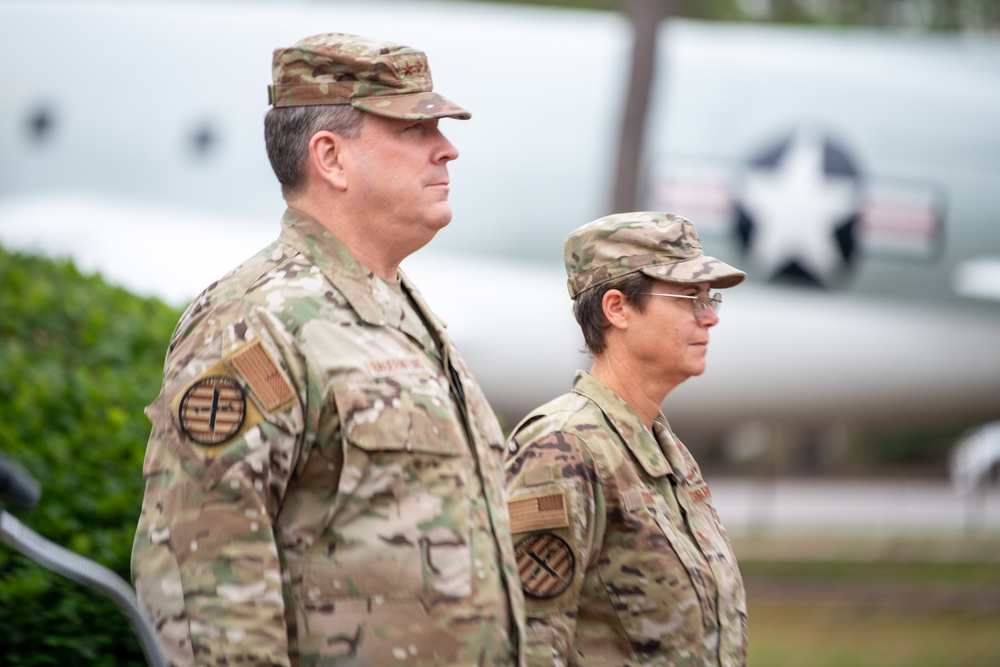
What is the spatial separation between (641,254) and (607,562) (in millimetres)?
709

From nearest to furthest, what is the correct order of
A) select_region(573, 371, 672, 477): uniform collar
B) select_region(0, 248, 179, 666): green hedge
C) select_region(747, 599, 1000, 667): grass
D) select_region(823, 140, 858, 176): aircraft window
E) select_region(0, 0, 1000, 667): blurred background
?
1. select_region(573, 371, 672, 477): uniform collar
2. select_region(0, 248, 179, 666): green hedge
3. select_region(747, 599, 1000, 667): grass
4. select_region(823, 140, 858, 176): aircraft window
5. select_region(0, 0, 1000, 667): blurred background

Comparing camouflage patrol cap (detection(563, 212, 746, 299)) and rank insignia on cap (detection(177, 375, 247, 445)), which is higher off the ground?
camouflage patrol cap (detection(563, 212, 746, 299))

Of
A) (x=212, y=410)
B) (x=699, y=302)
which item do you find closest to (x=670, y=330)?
(x=699, y=302)

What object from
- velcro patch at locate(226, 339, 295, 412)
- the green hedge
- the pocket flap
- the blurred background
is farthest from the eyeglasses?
the blurred background

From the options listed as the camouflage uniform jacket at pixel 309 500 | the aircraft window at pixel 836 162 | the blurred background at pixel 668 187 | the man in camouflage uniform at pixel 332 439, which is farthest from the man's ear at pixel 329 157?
the aircraft window at pixel 836 162

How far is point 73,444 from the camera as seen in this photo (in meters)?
4.49

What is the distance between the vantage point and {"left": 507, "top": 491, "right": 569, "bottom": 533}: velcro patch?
2912 millimetres

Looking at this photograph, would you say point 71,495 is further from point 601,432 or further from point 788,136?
point 788,136

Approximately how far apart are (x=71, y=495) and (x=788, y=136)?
8816mm

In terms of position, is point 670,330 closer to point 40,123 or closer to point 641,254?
point 641,254

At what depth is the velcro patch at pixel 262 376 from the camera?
2.41m

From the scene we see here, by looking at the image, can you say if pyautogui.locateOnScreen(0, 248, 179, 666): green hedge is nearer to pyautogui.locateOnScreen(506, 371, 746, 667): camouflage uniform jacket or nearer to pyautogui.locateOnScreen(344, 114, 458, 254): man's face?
pyautogui.locateOnScreen(506, 371, 746, 667): camouflage uniform jacket

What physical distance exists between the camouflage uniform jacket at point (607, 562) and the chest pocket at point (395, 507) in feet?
1.36

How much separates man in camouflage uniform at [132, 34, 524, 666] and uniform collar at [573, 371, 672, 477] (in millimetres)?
473
